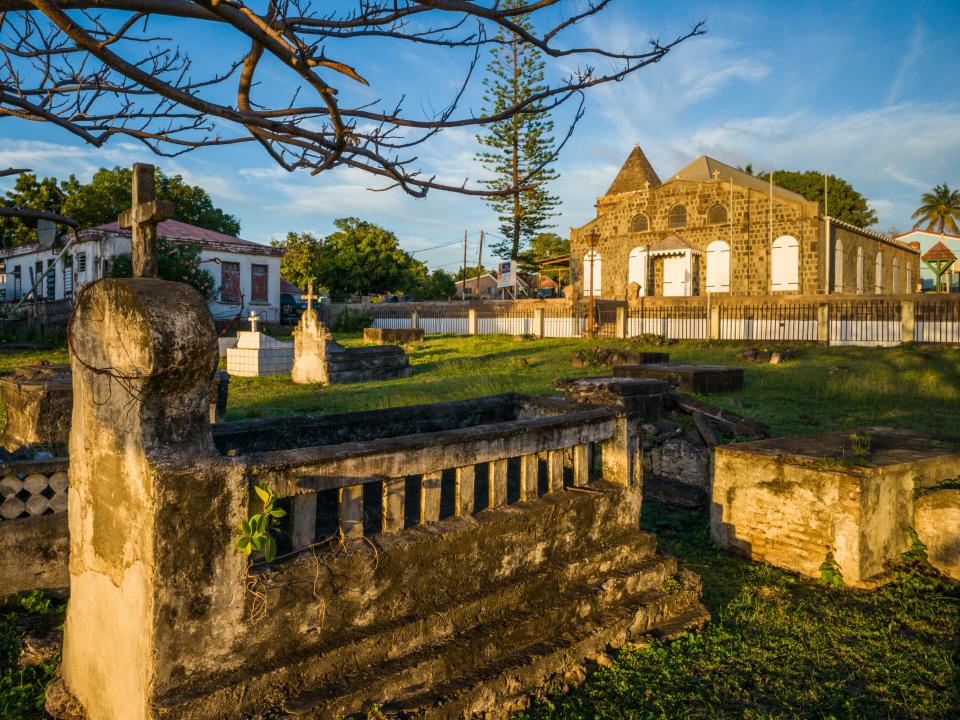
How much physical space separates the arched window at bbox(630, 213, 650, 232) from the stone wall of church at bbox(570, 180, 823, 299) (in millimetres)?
146

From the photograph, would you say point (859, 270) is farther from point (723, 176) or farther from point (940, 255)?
point (723, 176)

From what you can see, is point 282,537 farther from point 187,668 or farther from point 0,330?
point 0,330

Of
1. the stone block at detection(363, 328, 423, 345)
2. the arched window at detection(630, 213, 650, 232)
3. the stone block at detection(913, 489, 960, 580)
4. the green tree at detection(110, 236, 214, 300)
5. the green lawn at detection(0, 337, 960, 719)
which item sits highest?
the arched window at detection(630, 213, 650, 232)

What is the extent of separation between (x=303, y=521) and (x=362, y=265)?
3991cm

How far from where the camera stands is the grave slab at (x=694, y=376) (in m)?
10.7

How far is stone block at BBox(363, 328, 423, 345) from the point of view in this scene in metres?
22.5

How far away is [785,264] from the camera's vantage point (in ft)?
95.1

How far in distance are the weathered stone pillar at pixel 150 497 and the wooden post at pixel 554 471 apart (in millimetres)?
1928

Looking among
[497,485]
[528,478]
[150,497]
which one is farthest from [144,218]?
[528,478]

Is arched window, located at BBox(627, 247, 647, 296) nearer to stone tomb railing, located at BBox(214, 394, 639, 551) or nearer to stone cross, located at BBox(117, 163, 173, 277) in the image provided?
stone tomb railing, located at BBox(214, 394, 639, 551)

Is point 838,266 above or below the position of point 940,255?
below

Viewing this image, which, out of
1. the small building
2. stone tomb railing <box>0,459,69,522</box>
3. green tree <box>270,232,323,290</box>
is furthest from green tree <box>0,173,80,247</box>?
the small building

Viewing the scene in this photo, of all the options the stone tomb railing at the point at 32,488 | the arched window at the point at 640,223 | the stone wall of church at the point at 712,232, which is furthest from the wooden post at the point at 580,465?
the arched window at the point at 640,223

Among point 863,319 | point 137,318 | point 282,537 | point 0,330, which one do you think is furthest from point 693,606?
point 0,330
